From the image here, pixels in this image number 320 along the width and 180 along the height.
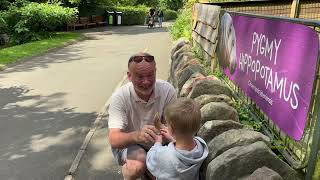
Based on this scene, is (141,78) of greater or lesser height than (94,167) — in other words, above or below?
above

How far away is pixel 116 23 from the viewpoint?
40.9 meters

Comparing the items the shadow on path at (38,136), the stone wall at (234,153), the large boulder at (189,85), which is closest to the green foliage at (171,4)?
the shadow on path at (38,136)

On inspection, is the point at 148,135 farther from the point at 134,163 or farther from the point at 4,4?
the point at 4,4

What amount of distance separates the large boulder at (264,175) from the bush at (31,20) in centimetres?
2225

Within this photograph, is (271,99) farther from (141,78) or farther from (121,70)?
(121,70)

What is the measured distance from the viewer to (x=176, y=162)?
3229mm

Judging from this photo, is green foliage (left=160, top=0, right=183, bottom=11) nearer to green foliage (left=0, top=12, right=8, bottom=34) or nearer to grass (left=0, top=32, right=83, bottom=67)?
green foliage (left=0, top=12, right=8, bottom=34)

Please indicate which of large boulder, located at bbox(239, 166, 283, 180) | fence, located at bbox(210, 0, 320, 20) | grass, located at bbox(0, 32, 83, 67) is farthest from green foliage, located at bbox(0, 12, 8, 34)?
large boulder, located at bbox(239, 166, 283, 180)

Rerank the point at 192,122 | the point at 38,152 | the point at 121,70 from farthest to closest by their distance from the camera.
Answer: the point at 121,70 → the point at 38,152 → the point at 192,122

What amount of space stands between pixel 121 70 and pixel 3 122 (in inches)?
246

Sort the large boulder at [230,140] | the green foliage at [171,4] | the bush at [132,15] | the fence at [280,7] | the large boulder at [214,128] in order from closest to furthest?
1. the large boulder at [230,140]
2. the large boulder at [214,128]
3. the fence at [280,7]
4. the bush at [132,15]
5. the green foliage at [171,4]

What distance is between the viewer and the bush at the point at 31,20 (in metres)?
24.4

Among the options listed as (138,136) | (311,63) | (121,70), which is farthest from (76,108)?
(311,63)

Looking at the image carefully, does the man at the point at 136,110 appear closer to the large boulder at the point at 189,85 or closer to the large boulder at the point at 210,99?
the large boulder at the point at 210,99
